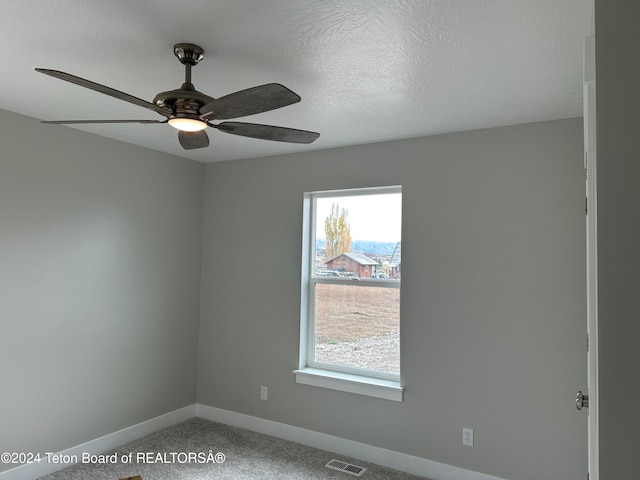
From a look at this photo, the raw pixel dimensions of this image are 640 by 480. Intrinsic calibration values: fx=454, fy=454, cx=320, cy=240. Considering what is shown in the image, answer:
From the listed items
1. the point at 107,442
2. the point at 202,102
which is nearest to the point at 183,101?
the point at 202,102

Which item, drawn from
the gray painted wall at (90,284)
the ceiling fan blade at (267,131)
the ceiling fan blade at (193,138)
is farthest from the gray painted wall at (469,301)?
the ceiling fan blade at (193,138)

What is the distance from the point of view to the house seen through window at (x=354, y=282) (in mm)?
3502

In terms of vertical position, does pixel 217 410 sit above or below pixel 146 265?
below

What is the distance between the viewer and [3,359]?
289cm

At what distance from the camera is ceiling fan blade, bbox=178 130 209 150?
222 centimetres

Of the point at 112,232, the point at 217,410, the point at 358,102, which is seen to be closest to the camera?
the point at 358,102

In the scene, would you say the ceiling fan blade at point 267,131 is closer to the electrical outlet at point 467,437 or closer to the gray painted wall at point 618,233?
the gray painted wall at point 618,233

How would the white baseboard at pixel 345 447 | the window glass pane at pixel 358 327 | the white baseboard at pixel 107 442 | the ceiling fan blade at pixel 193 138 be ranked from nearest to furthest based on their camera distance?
the ceiling fan blade at pixel 193 138 < the white baseboard at pixel 107 442 < the white baseboard at pixel 345 447 < the window glass pane at pixel 358 327

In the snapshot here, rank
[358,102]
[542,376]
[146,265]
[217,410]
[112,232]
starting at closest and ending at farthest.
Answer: [358,102] < [542,376] < [112,232] < [146,265] < [217,410]

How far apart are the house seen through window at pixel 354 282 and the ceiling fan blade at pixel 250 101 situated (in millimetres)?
1905

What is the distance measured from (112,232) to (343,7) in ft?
8.93

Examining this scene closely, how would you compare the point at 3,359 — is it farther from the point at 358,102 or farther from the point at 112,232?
the point at 358,102

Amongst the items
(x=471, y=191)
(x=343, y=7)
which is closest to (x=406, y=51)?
(x=343, y=7)

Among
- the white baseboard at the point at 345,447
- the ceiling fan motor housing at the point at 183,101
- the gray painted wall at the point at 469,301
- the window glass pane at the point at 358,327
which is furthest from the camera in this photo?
the window glass pane at the point at 358,327
